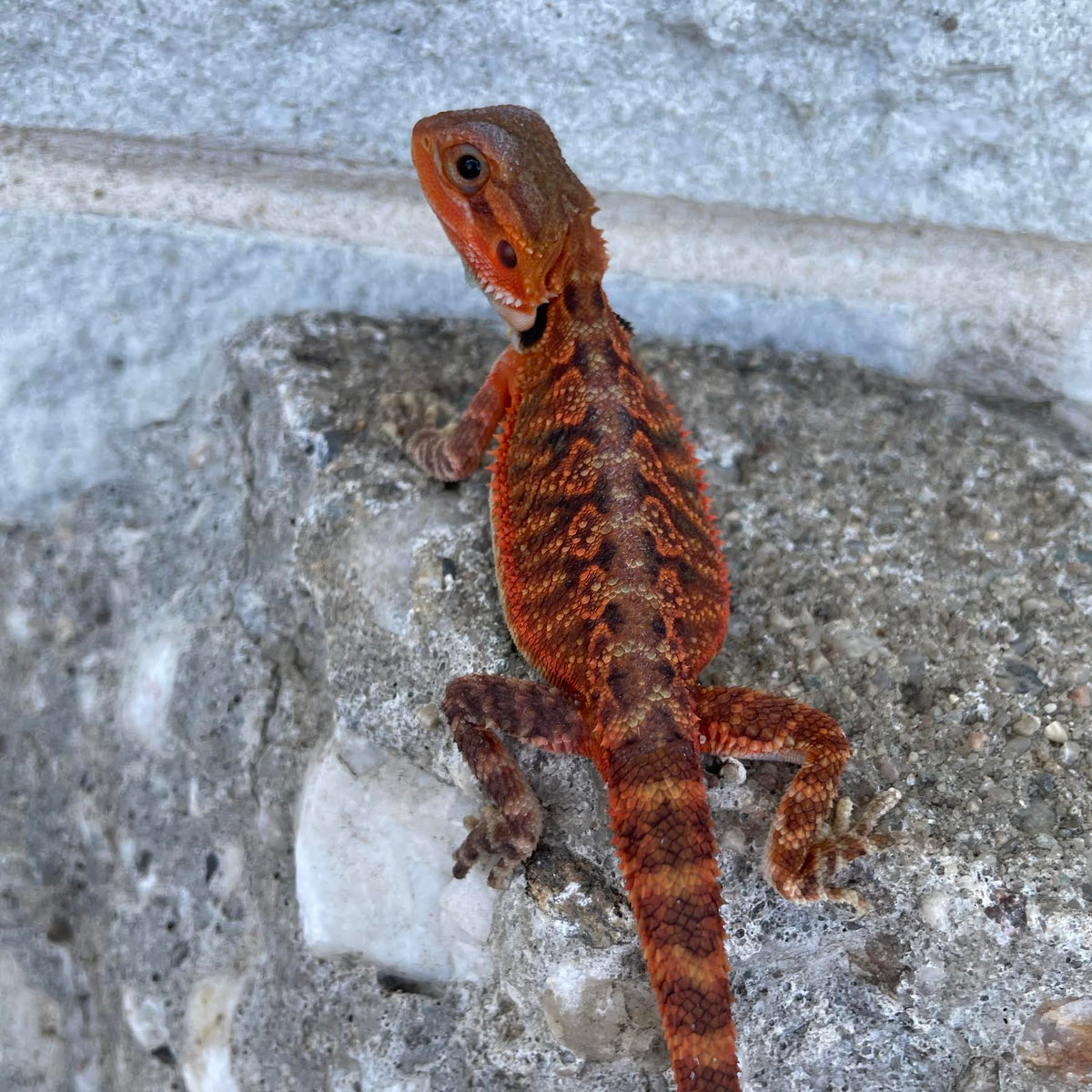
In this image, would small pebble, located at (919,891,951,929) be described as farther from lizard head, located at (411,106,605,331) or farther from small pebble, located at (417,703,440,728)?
lizard head, located at (411,106,605,331)

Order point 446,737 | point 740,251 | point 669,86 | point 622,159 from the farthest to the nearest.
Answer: point 740,251 → point 622,159 → point 669,86 → point 446,737

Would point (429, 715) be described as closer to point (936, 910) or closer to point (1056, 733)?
point (936, 910)

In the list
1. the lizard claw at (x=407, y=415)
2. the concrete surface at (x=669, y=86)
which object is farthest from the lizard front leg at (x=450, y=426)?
the concrete surface at (x=669, y=86)

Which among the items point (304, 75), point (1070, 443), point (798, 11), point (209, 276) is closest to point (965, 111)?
point (798, 11)

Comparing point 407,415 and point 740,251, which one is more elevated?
point 740,251

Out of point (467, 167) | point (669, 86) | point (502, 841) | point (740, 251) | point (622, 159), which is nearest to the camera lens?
point (502, 841)

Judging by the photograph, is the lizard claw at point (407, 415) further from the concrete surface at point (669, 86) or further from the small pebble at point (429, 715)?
the small pebble at point (429, 715)

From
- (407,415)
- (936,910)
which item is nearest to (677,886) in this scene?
(936,910)

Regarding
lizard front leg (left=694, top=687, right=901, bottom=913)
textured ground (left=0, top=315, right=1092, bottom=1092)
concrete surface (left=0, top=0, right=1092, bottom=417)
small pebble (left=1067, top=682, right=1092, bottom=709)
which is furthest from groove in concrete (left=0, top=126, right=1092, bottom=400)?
lizard front leg (left=694, top=687, right=901, bottom=913)
